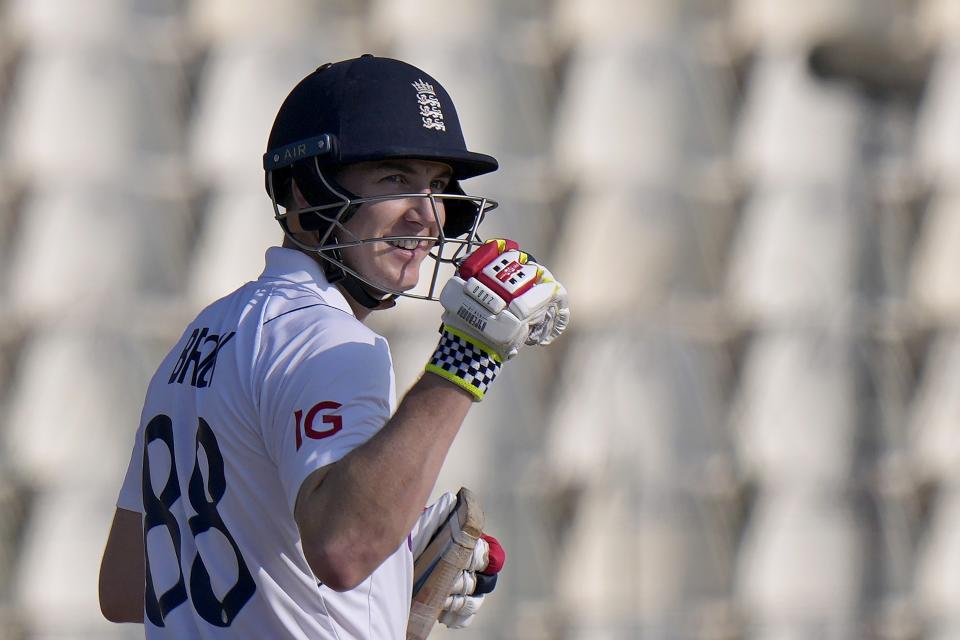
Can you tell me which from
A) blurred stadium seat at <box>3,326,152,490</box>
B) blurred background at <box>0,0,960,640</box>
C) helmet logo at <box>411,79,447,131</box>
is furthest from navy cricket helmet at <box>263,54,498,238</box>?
blurred stadium seat at <box>3,326,152,490</box>

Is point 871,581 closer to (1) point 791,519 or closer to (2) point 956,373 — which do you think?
(1) point 791,519

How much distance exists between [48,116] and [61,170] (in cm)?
50

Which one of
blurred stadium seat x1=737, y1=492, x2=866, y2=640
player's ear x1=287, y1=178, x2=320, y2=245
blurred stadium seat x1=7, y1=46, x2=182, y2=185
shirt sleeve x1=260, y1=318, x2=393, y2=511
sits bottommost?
blurred stadium seat x1=737, y1=492, x2=866, y2=640

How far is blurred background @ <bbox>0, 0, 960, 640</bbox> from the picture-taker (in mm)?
12859

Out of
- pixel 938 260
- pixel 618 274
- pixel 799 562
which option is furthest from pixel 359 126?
pixel 938 260

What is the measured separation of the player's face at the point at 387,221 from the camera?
2906 millimetres

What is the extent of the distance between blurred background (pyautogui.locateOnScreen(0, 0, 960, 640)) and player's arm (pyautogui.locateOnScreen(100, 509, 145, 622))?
940cm

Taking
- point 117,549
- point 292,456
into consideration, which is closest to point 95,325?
point 117,549

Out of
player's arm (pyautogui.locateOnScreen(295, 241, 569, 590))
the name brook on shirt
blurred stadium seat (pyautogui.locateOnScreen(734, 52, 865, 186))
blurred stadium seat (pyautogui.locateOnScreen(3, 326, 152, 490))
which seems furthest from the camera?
blurred stadium seat (pyautogui.locateOnScreen(734, 52, 865, 186))

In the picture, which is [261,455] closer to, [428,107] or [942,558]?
[428,107]

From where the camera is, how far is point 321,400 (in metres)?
2.48

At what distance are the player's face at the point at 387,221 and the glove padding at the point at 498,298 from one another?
29 cm

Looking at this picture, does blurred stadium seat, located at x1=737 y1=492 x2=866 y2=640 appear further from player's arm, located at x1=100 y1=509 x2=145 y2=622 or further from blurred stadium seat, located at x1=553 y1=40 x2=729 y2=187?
player's arm, located at x1=100 y1=509 x2=145 y2=622

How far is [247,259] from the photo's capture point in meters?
13.3
